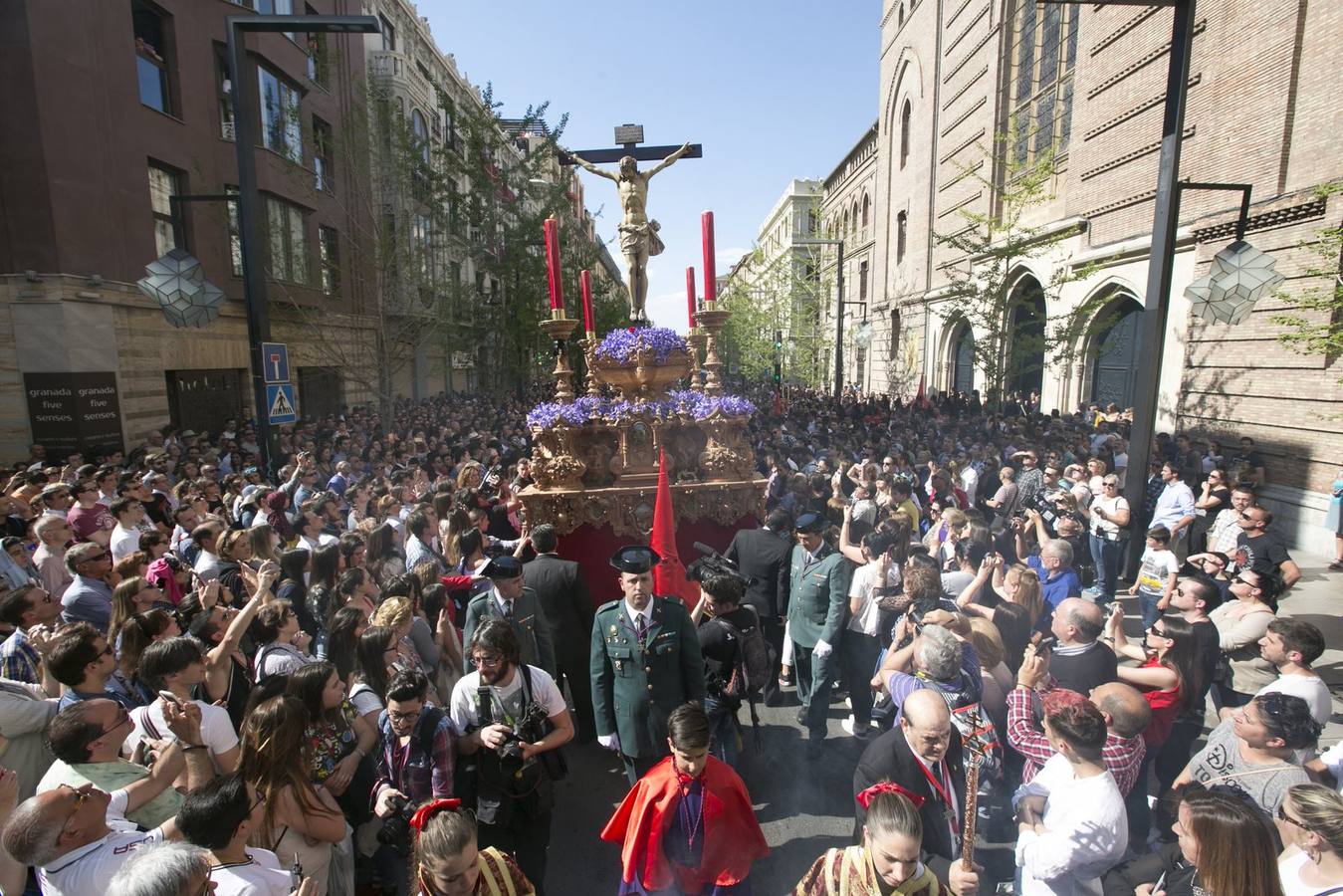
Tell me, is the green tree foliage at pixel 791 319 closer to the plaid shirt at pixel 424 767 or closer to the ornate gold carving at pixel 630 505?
the ornate gold carving at pixel 630 505

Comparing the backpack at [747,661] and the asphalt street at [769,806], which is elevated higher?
the backpack at [747,661]

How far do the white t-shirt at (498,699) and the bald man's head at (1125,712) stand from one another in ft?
8.41

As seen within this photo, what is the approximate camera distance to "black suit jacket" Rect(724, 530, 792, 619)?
18.9 feet

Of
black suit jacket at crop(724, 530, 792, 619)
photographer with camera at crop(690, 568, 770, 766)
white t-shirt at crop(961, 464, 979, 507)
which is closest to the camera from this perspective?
photographer with camera at crop(690, 568, 770, 766)

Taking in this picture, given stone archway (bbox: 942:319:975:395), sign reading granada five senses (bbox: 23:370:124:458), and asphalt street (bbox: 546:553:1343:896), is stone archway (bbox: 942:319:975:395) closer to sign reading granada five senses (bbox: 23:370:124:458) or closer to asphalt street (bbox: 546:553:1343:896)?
asphalt street (bbox: 546:553:1343:896)

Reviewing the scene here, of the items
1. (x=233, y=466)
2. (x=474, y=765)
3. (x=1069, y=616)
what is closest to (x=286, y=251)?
(x=233, y=466)

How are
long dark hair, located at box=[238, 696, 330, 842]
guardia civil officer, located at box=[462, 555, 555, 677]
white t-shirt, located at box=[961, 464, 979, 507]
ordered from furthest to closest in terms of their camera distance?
white t-shirt, located at box=[961, 464, 979, 507]
guardia civil officer, located at box=[462, 555, 555, 677]
long dark hair, located at box=[238, 696, 330, 842]

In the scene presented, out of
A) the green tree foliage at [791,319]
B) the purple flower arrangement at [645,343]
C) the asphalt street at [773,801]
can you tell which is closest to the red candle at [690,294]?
the purple flower arrangement at [645,343]

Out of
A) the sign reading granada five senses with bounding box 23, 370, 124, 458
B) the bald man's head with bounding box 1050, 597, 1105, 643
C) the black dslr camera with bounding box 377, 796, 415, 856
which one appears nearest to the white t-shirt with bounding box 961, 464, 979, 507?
the bald man's head with bounding box 1050, 597, 1105, 643

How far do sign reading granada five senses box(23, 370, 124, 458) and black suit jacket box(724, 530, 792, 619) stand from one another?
41.7 ft

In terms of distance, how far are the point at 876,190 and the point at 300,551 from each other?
→ 118ft

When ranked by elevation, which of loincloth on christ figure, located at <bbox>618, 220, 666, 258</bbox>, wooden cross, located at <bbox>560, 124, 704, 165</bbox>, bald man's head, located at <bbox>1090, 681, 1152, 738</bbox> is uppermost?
wooden cross, located at <bbox>560, 124, 704, 165</bbox>

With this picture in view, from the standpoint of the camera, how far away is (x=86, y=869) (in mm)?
2170

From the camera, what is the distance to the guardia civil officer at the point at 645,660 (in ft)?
12.7
